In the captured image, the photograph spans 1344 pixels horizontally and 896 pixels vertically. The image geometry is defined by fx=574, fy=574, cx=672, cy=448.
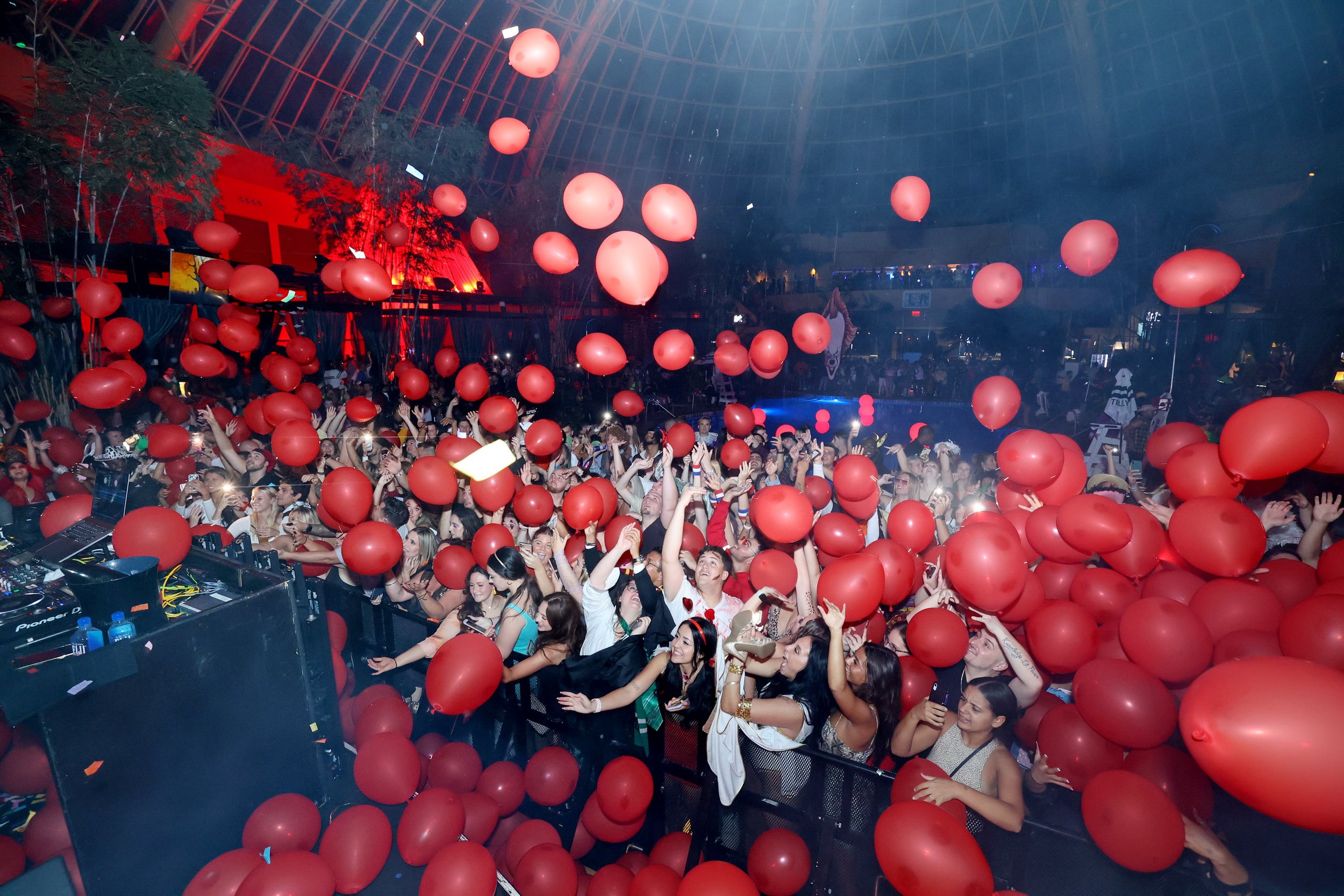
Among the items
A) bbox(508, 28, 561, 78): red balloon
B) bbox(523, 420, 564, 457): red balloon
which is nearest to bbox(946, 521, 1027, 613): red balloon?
bbox(523, 420, 564, 457): red balloon

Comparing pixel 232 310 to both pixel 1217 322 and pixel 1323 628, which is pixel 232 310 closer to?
pixel 1323 628

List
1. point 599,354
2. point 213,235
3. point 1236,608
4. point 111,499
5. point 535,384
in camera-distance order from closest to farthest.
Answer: point 1236,608, point 111,499, point 599,354, point 535,384, point 213,235

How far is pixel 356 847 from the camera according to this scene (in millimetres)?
2213

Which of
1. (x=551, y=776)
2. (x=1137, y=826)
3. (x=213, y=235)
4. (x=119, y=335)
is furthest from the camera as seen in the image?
(x=213, y=235)

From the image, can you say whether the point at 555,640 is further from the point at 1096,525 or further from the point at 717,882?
the point at 1096,525

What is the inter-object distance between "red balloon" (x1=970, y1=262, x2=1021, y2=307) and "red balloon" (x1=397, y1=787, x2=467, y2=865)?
546 cm

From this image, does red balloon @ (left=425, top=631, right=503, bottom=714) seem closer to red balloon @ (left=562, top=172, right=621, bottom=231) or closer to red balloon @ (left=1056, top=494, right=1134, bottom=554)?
red balloon @ (left=1056, top=494, right=1134, bottom=554)

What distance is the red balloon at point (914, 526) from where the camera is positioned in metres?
3.47

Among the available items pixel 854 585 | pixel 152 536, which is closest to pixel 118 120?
pixel 152 536

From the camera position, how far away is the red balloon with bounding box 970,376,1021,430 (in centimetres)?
419

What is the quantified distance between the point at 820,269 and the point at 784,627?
23.5m

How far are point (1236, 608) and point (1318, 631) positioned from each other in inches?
16.6

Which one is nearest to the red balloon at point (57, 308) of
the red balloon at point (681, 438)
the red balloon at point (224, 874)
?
the red balloon at point (224, 874)

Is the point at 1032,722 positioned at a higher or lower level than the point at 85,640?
lower
